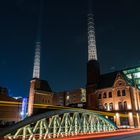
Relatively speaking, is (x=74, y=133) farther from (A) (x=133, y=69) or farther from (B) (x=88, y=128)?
(A) (x=133, y=69)

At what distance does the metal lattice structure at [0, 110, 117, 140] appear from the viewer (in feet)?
64.0

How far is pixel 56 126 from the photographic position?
26.6 meters

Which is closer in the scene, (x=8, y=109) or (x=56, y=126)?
(x=56, y=126)

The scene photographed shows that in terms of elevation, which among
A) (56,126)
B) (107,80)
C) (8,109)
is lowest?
(56,126)

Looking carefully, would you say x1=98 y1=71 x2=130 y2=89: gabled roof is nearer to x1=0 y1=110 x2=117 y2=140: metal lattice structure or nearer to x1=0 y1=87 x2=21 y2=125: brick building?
x1=0 y1=110 x2=117 y2=140: metal lattice structure

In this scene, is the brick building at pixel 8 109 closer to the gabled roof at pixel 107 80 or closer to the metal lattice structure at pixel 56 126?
the gabled roof at pixel 107 80

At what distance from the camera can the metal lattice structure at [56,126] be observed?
64.0 feet

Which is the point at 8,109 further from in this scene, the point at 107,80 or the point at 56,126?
the point at 56,126

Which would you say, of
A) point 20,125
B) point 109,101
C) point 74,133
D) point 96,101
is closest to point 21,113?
point 96,101

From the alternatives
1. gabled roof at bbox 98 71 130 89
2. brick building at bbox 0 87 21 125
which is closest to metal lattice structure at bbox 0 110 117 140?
gabled roof at bbox 98 71 130 89

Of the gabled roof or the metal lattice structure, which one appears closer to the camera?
the metal lattice structure

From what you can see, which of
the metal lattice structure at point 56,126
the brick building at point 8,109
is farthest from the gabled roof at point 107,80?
the brick building at point 8,109

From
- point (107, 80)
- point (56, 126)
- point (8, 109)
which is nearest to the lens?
point (56, 126)

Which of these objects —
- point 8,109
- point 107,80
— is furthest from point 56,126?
point 8,109
